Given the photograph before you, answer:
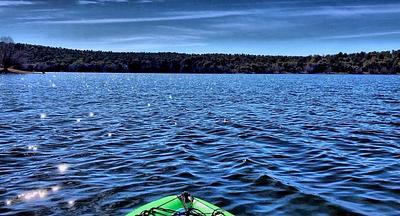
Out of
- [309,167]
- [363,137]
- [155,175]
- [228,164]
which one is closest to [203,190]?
[155,175]

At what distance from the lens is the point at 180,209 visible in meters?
9.08

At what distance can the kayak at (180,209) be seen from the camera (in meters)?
8.77

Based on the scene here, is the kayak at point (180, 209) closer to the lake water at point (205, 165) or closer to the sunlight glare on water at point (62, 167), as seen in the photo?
the lake water at point (205, 165)

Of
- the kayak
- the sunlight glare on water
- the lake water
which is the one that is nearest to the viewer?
the kayak

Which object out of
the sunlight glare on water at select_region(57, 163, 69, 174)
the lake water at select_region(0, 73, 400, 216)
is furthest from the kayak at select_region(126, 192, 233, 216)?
the sunlight glare on water at select_region(57, 163, 69, 174)

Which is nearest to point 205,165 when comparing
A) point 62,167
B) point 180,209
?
point 62,167

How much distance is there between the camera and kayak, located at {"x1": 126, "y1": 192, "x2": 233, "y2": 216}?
8.77 m

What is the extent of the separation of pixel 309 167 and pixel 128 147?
7.91 metres

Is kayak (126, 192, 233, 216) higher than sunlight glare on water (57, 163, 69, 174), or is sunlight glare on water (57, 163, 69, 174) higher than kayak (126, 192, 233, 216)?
kayak (126, 192, 233, 216)

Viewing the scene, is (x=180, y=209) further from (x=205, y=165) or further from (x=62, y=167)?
(x=62, y=167)

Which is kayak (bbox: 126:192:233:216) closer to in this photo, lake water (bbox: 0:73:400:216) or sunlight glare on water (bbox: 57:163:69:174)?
lake water (bbox: 0:73:400:216)

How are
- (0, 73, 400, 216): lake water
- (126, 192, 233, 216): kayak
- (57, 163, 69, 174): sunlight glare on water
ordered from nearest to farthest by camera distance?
(126, 192, 233, 216): kayak < (0, 73, 400, 216): lake water < (57, 163, 69, 174): sunlight glare on water

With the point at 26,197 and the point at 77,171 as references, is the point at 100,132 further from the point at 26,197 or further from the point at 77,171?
the point at 26,197

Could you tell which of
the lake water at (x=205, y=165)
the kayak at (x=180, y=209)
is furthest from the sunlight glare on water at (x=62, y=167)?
the kayak at (x=180, y=209)
